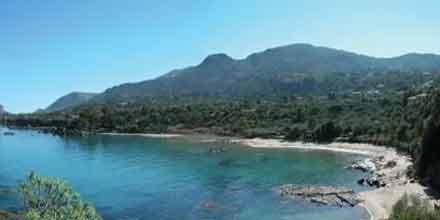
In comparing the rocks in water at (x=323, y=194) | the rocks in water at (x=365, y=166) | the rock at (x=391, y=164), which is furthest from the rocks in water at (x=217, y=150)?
the rocks in water at (x=323, y=194)

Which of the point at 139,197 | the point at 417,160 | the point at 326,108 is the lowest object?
the point at 139,197

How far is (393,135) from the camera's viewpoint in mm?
96625

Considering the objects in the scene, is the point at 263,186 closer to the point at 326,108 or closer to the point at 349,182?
the point at 349,182

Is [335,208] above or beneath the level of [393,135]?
beneath

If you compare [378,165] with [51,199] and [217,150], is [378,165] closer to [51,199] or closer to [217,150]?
[217,150]

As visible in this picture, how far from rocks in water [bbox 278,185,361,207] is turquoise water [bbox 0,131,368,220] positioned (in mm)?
1817

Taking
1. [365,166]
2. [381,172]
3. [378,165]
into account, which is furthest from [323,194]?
[378,165]

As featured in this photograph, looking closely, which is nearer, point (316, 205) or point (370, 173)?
point (316, 205)

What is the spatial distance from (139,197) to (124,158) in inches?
1745

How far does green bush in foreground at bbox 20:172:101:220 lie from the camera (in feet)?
71.9

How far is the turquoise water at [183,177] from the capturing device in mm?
51188

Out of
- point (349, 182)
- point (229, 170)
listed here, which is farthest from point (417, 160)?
point (229, 170)

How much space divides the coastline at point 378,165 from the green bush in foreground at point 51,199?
31433mm

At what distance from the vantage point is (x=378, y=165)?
76.2 m
